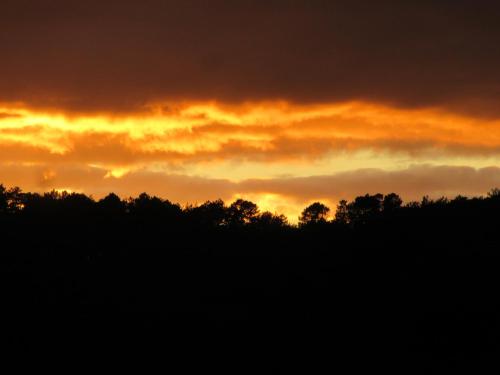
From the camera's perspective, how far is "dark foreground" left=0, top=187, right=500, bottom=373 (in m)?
52.8

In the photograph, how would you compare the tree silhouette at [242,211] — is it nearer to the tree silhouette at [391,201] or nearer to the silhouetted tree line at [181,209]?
the silhouetted tree line at [181,209]

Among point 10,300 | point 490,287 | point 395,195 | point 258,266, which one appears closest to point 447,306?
point 490,287

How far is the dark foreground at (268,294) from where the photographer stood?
52.8 metres

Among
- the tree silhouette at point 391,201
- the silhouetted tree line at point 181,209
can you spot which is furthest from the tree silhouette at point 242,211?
the tree silhouette at point 391,201

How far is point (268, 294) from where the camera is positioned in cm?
6662

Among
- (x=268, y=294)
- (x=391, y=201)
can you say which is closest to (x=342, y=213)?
(x=391, y=201)

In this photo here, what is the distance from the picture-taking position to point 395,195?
114938 mm

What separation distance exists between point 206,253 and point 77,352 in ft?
82.6

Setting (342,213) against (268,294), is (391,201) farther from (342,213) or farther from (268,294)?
(268,294)

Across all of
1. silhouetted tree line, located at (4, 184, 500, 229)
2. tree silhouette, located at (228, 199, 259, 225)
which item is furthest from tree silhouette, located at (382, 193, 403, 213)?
tree silhouette, located at (228, 199, 259, 225)

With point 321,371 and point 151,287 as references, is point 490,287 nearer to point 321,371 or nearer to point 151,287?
point 321,371

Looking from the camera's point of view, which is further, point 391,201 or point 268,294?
point 391,201

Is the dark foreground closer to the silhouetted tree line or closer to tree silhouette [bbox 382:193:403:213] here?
the silhouetted tree line

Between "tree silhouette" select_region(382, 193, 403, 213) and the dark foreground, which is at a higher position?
"tree silhouette" select_region(382, 193, 403, 213)
